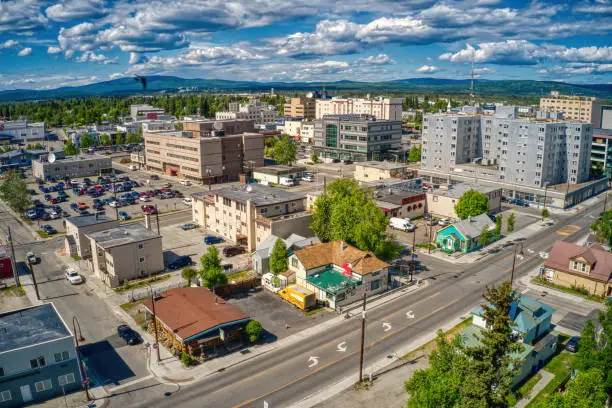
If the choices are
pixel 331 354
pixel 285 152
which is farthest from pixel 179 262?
pixel 285 152

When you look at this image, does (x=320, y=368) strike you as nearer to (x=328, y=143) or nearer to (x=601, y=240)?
(x=601, y=240)

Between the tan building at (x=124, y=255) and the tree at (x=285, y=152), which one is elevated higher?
the tree at (x=285, y=152)

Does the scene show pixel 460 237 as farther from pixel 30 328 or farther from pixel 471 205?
pixel 30 328

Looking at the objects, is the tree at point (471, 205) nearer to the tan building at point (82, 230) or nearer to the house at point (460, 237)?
the house at point (460, 237)

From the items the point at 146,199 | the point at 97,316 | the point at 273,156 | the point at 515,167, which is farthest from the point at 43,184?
the point at 515,167

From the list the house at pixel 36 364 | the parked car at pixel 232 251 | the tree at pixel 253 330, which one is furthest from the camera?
the parked car at pixel 232 251

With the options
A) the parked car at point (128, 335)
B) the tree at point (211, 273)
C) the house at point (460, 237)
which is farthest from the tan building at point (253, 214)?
the parked car at point (128, 335)

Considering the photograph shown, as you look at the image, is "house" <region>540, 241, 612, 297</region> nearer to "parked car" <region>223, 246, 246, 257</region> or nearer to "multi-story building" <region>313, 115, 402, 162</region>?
"parked car" <region>223, 246, 246, 257</region>
